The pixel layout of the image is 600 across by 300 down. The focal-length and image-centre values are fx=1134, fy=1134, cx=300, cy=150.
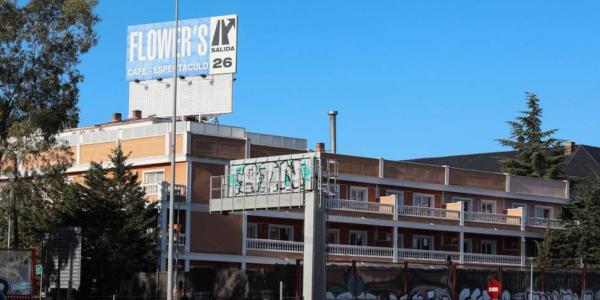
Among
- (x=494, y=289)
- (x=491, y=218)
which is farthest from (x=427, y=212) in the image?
(x=494, y=289)

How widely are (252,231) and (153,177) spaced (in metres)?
6.76

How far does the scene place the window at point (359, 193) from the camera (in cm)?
7212

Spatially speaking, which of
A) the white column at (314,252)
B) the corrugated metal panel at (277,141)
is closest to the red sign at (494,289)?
the white column at (314,252)

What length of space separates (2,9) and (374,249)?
30.5m

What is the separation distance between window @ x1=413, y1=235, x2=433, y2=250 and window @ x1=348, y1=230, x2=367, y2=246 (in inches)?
168

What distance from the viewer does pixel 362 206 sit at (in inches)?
2813

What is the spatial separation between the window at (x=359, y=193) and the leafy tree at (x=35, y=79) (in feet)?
81.2

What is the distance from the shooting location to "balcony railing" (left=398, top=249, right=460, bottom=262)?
240ft

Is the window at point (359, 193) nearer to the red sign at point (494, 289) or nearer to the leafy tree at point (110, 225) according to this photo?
the leafy tree at point (110, 225)

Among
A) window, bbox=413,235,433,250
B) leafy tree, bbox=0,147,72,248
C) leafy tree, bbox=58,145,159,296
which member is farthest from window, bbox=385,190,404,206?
leafy tree, bbox=0,147,72,248

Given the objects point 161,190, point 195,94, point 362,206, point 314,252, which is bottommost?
point 314,252

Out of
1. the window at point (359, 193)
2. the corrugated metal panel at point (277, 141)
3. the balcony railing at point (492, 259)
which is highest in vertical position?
the corrugated metal panel at point (277, 141)

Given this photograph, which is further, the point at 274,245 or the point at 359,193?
the point at 359,193

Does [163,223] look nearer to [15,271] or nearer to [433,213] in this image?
[15,271]
